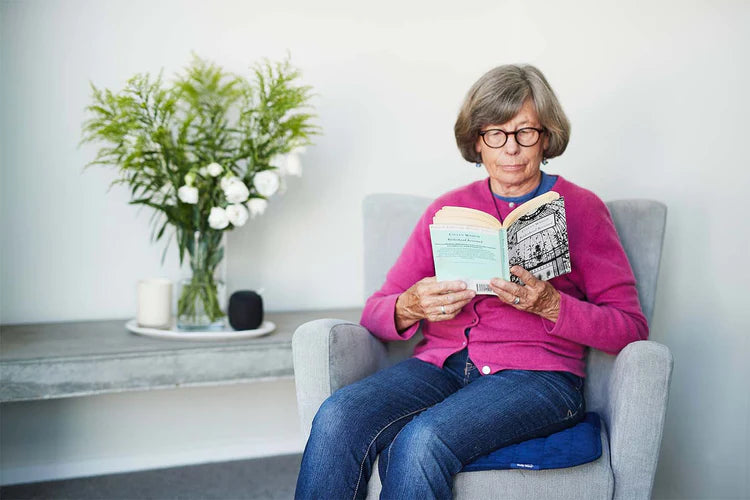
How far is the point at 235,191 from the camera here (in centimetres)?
208

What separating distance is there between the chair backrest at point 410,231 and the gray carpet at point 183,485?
778 millimetres

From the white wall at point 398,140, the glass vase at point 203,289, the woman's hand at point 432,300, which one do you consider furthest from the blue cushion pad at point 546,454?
the glass vase at point 203,289

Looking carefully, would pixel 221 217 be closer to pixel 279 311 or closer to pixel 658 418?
pixel 279 311

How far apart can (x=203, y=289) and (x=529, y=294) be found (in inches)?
42.0

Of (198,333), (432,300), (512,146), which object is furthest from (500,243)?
(198,333)

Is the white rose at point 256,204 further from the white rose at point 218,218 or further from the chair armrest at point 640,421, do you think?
the chair armrest at point 640,421

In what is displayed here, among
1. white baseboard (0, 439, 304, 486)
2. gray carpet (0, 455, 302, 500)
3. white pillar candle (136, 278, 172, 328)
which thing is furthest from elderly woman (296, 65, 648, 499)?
white baseboard (0, 439, 304, 486)

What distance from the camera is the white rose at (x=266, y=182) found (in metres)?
2.14

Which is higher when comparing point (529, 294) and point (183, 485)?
point (529, 294)

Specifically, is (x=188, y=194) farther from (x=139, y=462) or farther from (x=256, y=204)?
(x=139, y=462)

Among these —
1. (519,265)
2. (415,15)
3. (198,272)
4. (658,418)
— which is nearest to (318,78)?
(415,15)

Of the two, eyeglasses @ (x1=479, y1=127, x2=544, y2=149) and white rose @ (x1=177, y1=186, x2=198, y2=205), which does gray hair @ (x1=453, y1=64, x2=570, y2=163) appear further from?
white rose @ (x1=177, y1=186, x2=198, y2=205)

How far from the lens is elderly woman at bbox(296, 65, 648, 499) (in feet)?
4.54

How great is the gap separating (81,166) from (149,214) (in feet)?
0.84
